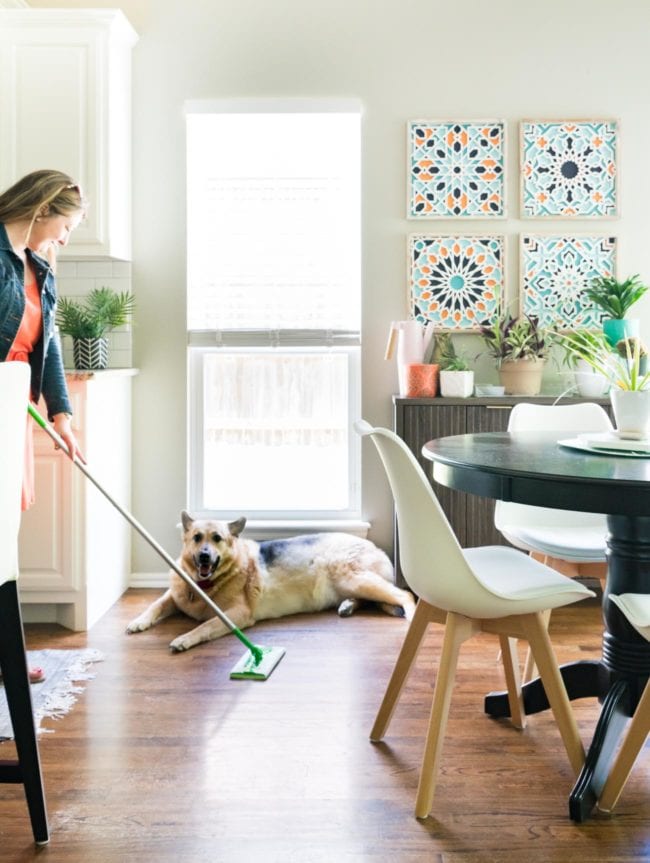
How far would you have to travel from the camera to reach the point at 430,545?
6.86 ft

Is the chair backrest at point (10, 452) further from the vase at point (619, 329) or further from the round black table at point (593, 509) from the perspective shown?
the vase at point (619, 329)

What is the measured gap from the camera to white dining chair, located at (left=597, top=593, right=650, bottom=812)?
1.92 metres

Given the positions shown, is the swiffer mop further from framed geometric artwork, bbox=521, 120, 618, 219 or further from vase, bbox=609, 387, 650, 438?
framed geometric artwork, bbox=521, 120, 618, 219

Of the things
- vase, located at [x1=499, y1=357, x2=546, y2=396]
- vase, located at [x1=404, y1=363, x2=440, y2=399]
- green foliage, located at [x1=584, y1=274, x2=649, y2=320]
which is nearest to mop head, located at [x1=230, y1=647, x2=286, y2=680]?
vase, located at [x1=404, y1=363, x2=440, y2=399]

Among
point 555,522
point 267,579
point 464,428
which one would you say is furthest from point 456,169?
point 267,579

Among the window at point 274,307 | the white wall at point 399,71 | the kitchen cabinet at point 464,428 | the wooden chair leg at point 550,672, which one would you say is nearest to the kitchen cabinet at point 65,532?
the window at point 274,307

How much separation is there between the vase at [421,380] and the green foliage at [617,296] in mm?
809

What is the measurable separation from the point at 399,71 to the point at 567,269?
122cm

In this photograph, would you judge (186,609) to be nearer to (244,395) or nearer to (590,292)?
(244,395)

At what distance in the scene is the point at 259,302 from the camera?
4141 millimetres

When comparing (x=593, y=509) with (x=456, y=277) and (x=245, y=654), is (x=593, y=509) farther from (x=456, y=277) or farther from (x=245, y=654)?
(x=456, y=277)

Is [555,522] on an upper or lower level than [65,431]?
lower

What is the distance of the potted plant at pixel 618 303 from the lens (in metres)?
3.85

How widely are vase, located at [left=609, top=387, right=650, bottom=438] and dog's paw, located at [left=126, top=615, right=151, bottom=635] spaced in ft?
6.65
